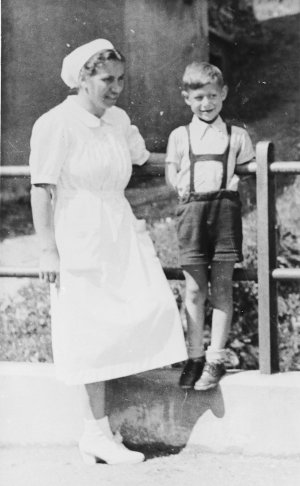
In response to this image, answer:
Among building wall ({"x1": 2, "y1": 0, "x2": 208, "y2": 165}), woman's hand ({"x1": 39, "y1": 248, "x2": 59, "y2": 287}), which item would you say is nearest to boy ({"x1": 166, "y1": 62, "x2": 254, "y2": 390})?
woman's hand ({"x1": 39, "y1": 248, "x2": 59, "y2": 287})

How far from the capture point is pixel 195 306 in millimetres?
3371

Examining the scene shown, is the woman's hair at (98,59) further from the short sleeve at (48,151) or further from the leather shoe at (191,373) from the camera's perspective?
the leather shoe at (191,373)

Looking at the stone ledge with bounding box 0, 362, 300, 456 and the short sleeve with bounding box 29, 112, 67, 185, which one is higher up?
the short sleeve with bounding box 29, 112, 67, 185

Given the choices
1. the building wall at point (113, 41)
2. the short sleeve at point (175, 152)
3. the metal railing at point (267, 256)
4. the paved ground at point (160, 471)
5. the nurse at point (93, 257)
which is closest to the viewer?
the paved ground at point (160, 471)

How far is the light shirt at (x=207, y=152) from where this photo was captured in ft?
10.8

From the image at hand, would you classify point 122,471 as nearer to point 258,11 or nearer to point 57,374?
point 57,374

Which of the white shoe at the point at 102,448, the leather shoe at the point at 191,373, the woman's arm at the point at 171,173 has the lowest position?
the white shoe at the point at 102,448

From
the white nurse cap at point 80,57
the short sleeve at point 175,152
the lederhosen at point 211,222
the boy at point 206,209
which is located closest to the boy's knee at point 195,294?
the boy at point 206,209

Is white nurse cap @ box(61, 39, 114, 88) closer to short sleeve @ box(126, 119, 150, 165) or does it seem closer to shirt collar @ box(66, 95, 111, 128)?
shirt collar @ box(66, 95, 111, 128)

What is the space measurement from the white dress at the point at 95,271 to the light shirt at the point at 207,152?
250mm

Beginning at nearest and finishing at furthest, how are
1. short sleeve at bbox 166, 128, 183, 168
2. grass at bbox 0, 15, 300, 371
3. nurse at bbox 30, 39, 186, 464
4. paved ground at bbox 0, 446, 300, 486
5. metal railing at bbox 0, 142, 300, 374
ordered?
paved ground at bbox 0, 446, 300, 486 → nurse at bbox 30, 39, 186, 464 → metal railing at bbox 0, 142, 300, 374 → short sleeve at bbox 166, 128, 183, 168 → grass at bbox 0, 15, 300, 371

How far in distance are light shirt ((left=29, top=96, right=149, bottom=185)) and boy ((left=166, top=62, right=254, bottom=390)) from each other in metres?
0.29

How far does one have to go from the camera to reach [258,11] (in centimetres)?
1000

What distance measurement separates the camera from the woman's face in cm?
318
